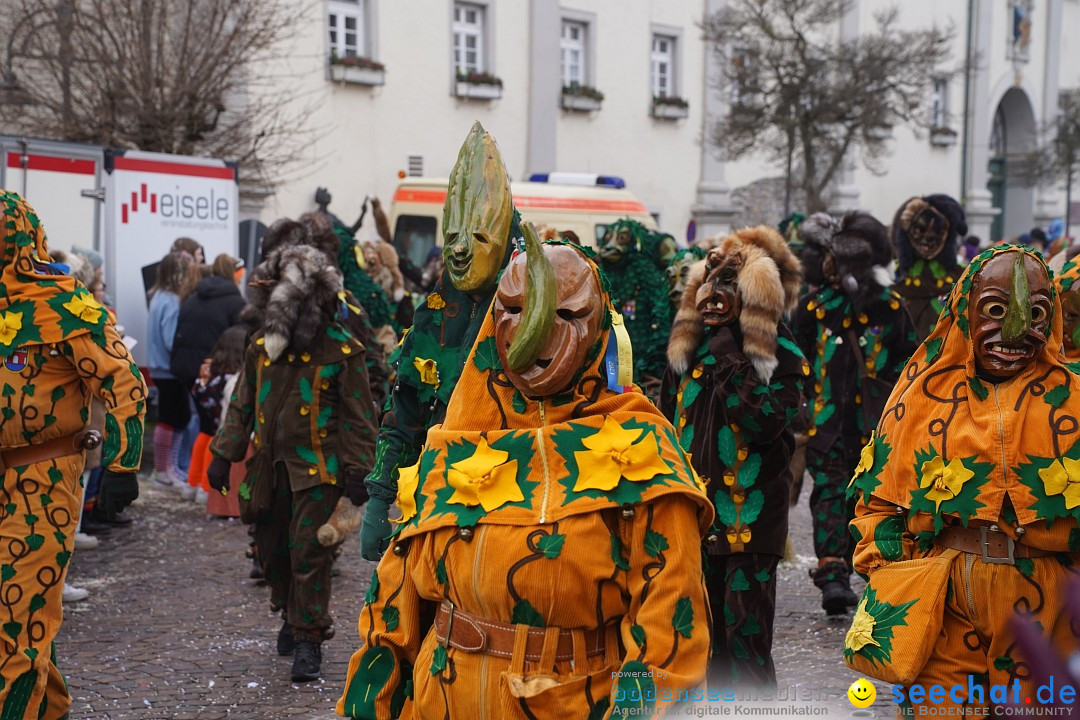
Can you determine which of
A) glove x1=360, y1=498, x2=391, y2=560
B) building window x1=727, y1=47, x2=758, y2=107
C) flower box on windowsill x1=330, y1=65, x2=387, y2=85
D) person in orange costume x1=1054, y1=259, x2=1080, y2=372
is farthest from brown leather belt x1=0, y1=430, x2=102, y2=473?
building window x1=727, y1=47, x2=758, y2=107

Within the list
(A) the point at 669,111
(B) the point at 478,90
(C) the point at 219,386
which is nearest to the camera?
(C) the point at 219,386

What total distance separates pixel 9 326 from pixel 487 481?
2.72m

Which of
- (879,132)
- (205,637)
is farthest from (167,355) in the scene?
(879,132)

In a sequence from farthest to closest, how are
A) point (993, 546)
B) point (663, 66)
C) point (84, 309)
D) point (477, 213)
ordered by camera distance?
point (663, 66) → point (84, 309) → point (477, 213) → point (993, 546)

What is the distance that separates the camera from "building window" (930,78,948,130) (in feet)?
104

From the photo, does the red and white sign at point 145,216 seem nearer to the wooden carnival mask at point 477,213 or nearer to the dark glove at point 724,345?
the dark glove at point 724,345

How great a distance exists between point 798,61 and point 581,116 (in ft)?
13.4

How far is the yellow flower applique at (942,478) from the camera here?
3.57 meters

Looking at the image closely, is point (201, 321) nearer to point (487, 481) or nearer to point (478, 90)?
point (487, 481)

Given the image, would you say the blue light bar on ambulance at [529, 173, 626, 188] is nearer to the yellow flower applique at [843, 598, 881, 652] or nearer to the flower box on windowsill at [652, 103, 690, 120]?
the flower box on windowsill at [652, 103, 690, 120]

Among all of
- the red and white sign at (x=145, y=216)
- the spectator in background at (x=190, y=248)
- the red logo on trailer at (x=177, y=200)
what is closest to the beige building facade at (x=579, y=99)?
the red logo on trailer at (x=177, y=200)

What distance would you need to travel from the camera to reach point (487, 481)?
2.89m

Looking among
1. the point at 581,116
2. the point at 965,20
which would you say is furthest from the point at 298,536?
the point at 965,20

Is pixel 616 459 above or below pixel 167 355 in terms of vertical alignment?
above
